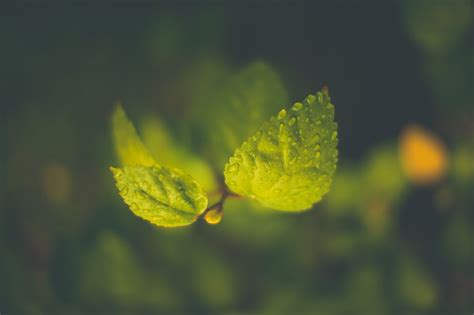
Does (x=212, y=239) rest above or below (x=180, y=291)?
above

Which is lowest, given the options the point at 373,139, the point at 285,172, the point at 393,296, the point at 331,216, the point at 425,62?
the point at 285,172

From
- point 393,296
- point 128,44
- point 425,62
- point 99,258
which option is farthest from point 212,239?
point 425,62

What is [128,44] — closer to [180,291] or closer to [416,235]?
[180,291]

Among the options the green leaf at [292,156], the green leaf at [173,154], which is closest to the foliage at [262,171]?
the green leaf at [292,156]

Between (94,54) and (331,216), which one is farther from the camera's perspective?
(94,54)

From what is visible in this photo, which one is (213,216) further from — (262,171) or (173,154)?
(173,154)

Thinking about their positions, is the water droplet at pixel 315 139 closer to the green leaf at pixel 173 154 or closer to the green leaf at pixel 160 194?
the green leaf at pixel 160 194

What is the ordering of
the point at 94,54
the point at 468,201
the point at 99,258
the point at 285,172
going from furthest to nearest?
the point at 94,54, the point at 468,201, the point at 99,258, the point at 285,172

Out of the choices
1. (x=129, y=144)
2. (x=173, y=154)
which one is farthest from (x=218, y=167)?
(x=129, y=144)
